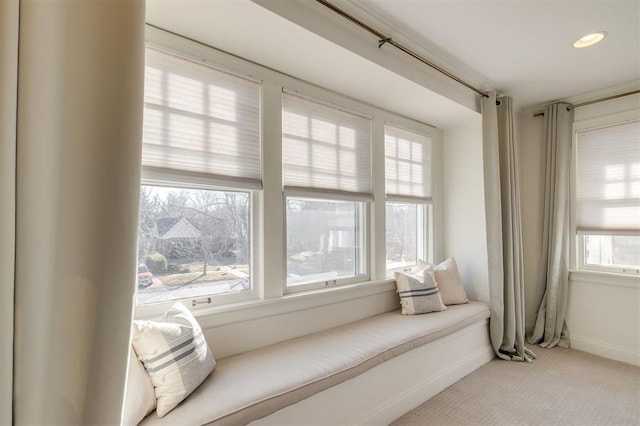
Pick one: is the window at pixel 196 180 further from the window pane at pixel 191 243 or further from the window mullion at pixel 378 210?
the window mullion at pixel 378 210

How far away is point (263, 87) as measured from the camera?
84.3 inches

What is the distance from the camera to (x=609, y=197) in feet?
9.83

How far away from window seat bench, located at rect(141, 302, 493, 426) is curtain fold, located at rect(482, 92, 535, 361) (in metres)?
0.28

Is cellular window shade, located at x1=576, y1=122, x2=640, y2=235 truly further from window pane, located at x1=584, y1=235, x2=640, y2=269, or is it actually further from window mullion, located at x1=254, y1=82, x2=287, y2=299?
window mullion, located at x1=254, y1=82, x2=287, y2=299

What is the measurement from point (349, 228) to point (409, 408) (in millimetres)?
1405

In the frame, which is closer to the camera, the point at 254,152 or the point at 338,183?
the point at 254,152

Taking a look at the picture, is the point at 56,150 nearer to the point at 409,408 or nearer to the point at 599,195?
the point at 409,408

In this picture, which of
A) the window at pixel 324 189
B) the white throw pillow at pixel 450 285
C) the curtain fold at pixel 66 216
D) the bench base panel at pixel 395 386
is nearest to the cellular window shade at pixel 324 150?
the window at pixel 324 189

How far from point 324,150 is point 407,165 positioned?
1121 millimetres

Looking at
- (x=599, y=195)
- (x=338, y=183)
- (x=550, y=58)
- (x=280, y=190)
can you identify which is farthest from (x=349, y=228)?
(x=599, y=195)

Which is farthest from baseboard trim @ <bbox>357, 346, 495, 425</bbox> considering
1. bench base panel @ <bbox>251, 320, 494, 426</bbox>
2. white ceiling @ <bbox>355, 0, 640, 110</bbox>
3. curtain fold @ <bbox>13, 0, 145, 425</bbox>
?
white ceiling @ <bbox>355, 0, 640, 110</bbox>

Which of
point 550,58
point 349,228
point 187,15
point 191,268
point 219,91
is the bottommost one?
point 191,268

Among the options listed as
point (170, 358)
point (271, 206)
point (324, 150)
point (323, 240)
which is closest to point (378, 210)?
point (323, 240)

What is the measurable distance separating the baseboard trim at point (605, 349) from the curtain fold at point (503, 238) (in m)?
0.64
